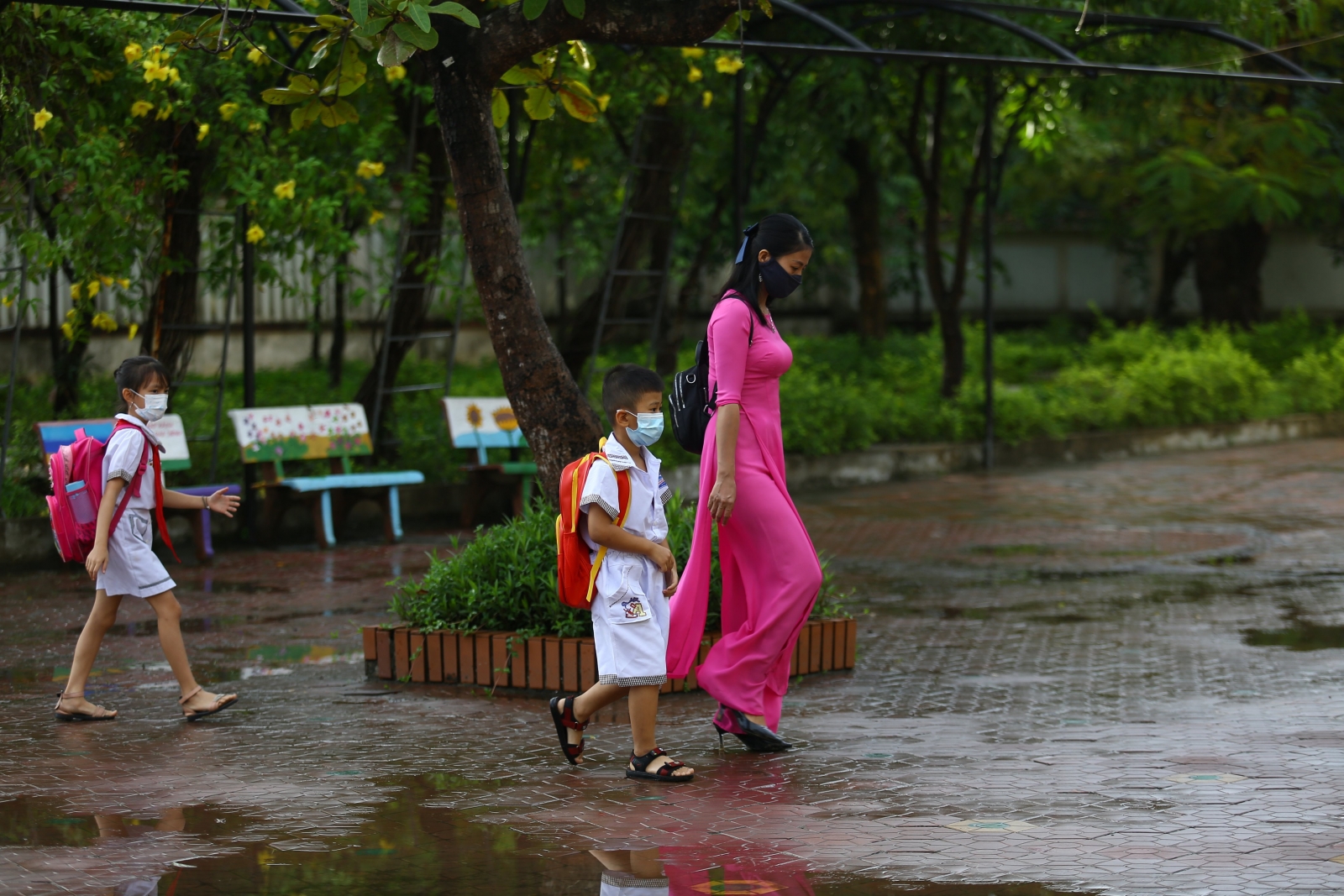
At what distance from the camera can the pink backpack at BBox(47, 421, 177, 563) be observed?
6652mm

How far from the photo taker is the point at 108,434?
11.8 metres

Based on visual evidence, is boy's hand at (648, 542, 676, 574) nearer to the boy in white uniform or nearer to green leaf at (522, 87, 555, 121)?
the boy in white uniform

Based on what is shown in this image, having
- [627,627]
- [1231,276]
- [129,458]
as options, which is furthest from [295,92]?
[1231,276]

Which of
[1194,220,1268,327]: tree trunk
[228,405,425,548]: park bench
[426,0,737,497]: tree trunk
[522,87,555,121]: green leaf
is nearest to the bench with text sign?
[228,405,425,548]: park bench

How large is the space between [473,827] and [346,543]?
302 inches

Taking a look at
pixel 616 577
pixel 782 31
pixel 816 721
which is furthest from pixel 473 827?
pixel 782 31

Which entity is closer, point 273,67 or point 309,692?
point 309,692

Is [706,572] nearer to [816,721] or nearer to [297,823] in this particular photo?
[816,721]

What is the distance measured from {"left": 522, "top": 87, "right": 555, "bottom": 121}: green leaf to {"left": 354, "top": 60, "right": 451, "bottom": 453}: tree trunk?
6471 mm

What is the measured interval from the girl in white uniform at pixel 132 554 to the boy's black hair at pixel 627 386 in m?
1.92

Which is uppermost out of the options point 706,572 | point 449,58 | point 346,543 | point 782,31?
point 782,31

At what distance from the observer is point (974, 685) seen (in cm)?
739

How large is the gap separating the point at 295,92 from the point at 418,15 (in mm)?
1328

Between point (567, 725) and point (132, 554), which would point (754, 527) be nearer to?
point (567, 725)
